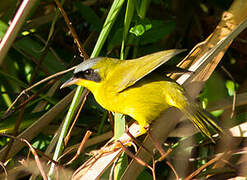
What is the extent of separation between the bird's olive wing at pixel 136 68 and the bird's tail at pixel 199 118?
21 cm

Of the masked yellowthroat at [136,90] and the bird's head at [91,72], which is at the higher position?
the bird's head at [91,72]

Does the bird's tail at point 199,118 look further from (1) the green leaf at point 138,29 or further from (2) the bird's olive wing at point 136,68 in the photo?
(1) the green leaf at point 138,29

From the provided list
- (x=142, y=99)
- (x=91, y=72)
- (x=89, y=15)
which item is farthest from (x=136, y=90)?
(x=89, y=15)

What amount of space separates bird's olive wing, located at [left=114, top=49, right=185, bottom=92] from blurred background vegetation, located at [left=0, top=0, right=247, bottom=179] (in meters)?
0.10

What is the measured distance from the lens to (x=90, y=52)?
1.98 m

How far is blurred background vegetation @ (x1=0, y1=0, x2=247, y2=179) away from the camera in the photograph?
5.79ft

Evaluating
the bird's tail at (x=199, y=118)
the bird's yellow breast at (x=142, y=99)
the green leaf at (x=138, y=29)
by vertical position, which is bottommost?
the bird's tail at (x=199, y=118)

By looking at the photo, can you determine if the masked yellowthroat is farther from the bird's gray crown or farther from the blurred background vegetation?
the blurred background vegetation

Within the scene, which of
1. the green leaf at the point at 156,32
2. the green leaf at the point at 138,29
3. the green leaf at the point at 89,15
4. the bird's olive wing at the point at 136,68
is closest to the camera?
the bird's olive wing at the point at 136,68

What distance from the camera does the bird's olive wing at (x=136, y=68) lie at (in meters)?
1.47

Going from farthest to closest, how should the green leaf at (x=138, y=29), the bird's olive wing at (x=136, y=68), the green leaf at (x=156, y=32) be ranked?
the green leaf at (x=156, y=32) → the green leaf at (x=138, y=29) → the bird's olive wing at (x=136, y=68)

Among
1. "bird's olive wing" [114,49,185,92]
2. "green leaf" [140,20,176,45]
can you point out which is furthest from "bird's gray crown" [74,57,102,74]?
"green leaf" [140,20,176,45]

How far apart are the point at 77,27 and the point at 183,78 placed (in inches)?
37.3

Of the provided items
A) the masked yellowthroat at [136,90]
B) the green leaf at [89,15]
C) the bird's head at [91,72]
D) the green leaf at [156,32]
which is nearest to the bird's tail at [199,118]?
the masked yellowthroat at [136,90]
